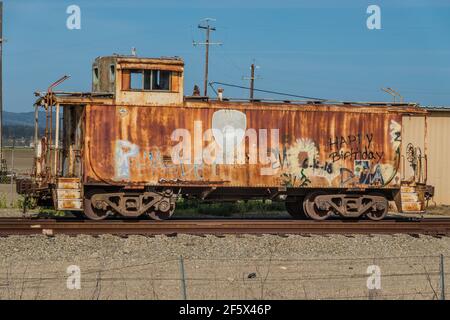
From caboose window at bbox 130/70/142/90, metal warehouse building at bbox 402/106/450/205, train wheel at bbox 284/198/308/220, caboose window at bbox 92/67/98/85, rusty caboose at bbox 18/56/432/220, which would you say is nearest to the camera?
rusty caboose at bbox 18/56/432/220

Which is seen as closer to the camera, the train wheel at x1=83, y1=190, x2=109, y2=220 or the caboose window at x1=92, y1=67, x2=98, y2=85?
the train wheel at x1=83, y1=190, x2=109, y2=220

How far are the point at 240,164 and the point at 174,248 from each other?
473 cm

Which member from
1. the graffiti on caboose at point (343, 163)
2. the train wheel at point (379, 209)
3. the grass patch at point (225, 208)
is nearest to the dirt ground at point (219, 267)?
the train wheel at point (379, 209)

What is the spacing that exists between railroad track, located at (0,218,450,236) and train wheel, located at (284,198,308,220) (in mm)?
1888

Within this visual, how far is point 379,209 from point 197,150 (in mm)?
5737

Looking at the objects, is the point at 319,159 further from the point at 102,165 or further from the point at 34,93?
the point at 34,93

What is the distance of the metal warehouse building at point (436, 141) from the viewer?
28.5 meters

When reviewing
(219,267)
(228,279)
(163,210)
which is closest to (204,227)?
(163,210)

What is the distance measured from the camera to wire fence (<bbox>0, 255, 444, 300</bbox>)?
36.0ft

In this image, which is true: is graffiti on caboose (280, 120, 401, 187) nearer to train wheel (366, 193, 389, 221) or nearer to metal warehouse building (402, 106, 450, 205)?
train wheel (366, 193, 389, 221)

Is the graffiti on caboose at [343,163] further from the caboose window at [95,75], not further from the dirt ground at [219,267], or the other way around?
the caboose window at [95,75]

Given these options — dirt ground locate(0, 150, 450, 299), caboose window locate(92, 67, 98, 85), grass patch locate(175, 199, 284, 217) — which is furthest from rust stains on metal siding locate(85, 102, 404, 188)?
grass patch locate(175, 199, 284, 217)

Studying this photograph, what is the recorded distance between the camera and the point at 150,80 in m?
19.3
